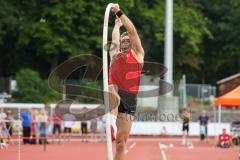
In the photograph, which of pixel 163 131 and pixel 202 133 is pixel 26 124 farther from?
pixel 163 131

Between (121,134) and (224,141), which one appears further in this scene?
(224,141)

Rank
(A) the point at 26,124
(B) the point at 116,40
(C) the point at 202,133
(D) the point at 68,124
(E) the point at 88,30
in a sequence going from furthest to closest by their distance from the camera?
(E) the point at 88,30 < (D) the point at 68,124 < (C) the point at 202,133 < (A) the point at 26,124 < (B) the point at 116,40

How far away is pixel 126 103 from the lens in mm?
9219

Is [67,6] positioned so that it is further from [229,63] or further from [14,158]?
[14,158]

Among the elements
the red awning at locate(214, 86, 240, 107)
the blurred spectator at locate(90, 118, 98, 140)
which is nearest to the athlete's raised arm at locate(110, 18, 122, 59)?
the red awning at locate(214, 86, 240, 107)

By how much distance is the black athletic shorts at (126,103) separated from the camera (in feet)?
30.0

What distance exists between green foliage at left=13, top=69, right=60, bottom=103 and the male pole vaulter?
109ft

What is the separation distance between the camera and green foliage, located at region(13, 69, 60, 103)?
1661 inches

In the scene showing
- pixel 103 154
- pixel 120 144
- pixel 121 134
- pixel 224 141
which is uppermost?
pixel 121 134

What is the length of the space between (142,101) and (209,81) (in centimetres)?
2020

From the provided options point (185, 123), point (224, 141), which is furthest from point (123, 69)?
point (185, 123)

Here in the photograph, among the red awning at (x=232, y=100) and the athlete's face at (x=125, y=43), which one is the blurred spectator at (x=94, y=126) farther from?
the athlete's face at (x=125, y=43)

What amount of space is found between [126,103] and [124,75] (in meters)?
0.40

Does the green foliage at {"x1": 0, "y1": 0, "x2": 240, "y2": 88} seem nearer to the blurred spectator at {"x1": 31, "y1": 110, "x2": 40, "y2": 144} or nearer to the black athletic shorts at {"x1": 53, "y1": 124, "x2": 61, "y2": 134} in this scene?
the black athletic shorts at {"x1": 53, "y1": 124, "x2": 61, "y2": 134}
